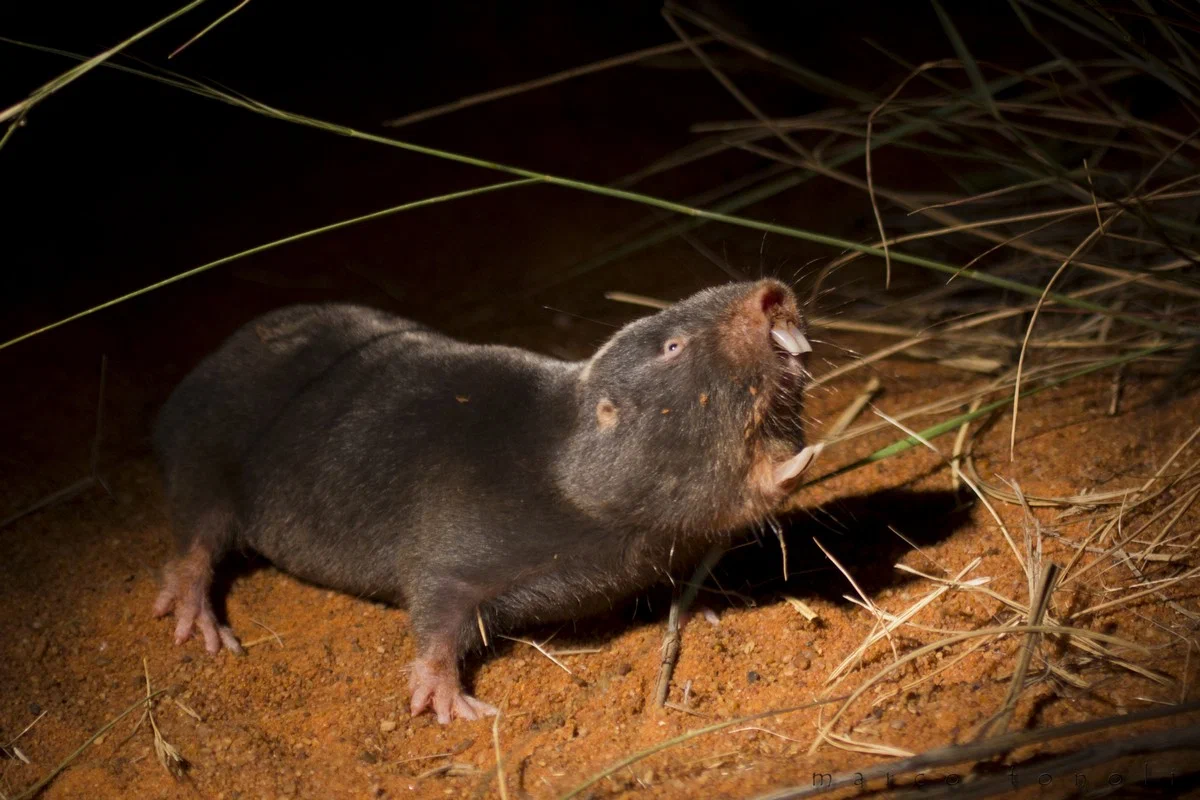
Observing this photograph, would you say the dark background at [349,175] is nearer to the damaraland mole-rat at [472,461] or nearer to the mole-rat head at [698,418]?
the damaraland mole-rat at [472,461]

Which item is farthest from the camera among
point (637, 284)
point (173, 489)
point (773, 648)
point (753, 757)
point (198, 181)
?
point (198, 181)

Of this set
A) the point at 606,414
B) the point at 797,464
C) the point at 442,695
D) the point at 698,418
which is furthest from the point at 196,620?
the point at 797,464

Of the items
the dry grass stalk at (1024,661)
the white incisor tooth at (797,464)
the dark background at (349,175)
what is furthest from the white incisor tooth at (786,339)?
the dark background at (349,175)

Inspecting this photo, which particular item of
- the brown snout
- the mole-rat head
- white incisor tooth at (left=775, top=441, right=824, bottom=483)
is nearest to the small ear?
the mole-rat head

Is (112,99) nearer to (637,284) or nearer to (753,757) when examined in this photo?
(637,284)

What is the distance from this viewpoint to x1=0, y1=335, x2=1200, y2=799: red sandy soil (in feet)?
8.82

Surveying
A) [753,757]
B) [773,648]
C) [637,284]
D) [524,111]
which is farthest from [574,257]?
[753,757]

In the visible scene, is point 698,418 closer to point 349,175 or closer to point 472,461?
point 472,461

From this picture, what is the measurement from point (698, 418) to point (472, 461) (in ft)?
2.48

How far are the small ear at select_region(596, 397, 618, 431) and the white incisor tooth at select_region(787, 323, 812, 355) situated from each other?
545 mm

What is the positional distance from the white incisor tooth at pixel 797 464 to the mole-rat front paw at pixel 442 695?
1.13 metres

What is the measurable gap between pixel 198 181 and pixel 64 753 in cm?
361

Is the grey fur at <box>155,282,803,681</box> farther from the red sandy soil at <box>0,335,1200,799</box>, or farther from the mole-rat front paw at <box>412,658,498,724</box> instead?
the red sandy soil at <box>0,335,1200,799</box>

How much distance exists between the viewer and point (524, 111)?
22.2 feet
